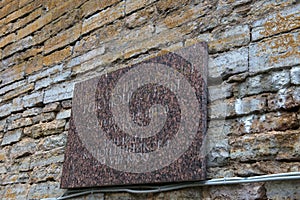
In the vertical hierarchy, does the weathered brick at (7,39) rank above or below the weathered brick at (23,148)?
above

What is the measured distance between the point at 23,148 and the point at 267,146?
1.57 metres

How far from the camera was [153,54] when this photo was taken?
198 cm

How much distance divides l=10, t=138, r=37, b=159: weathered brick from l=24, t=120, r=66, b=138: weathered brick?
0.14 feet

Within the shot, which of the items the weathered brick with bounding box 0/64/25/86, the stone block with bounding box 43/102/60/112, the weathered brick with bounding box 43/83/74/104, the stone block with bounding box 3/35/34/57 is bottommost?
the stone block with bounding box 43/102/60/112

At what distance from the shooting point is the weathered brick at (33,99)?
2.49m

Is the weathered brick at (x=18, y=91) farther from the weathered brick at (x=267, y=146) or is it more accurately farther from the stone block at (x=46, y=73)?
the weathered brick at (x=267, y=146)

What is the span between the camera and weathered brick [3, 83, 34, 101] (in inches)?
104

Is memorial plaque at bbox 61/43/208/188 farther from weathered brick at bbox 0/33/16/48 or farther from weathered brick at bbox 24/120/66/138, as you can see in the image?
weathered brick at bbox 0/33/16/48

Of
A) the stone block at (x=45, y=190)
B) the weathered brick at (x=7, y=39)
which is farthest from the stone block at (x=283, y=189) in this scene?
the weathered brick at (x=7, y=39)

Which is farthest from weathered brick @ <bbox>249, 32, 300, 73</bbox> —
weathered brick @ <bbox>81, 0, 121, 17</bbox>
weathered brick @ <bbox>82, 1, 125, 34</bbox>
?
weathered brick @ <bbox>81, 0, 121, 17</bbox>

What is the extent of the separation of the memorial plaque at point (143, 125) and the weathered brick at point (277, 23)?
24cm

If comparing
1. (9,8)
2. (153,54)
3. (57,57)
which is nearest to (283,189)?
(153,54)

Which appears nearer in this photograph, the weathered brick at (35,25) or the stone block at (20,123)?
the stone block at (20,123)

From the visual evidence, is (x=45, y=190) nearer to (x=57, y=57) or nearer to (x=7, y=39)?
(x=57, y=57)
